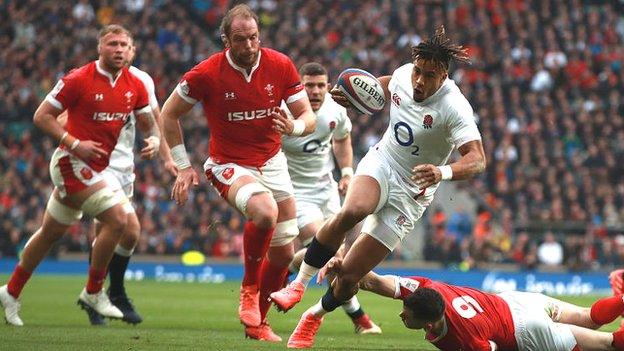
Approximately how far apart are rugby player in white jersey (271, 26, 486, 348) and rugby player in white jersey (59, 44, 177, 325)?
254cm

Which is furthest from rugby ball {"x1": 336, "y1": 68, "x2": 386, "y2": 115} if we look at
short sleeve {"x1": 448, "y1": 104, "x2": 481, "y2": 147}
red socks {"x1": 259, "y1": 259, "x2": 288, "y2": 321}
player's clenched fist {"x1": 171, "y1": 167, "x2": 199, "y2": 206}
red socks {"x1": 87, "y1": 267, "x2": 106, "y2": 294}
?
red socks {"x1": 87, "y1": 267, "x2": 106, "y2": 294}

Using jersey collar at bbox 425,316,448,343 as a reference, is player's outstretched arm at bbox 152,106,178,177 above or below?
above

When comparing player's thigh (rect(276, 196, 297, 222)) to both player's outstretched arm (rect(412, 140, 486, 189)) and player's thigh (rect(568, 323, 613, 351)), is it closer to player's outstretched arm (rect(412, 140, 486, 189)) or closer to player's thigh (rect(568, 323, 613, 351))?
player's outstretched arm (rect(412, 140, 486, 189))

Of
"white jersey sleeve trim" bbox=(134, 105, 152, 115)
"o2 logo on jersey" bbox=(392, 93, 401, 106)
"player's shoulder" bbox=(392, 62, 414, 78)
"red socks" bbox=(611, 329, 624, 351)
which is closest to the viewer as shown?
"red socks" bbox=(611, 329, 624, 351)

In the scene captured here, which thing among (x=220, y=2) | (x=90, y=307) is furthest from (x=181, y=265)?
(x=90, y=307)

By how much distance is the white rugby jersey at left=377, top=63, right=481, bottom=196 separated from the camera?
29.8 feet

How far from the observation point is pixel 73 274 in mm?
25047

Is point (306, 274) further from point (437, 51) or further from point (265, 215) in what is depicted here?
point (437, 51)

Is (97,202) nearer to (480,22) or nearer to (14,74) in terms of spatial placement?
(14,74)

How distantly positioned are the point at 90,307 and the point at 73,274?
45.2 feet

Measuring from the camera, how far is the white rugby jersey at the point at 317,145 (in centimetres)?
1220

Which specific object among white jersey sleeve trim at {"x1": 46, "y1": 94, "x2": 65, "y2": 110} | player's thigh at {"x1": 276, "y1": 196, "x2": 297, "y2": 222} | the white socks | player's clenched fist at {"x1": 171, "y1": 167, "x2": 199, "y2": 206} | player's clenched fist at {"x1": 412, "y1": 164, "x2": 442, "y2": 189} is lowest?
the white socks

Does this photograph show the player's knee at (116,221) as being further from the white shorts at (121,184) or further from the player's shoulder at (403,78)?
the player's shoulder at (403,78)

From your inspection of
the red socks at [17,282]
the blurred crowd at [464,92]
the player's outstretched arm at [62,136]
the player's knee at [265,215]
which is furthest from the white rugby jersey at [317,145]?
the blurred crowd at [464,92]
